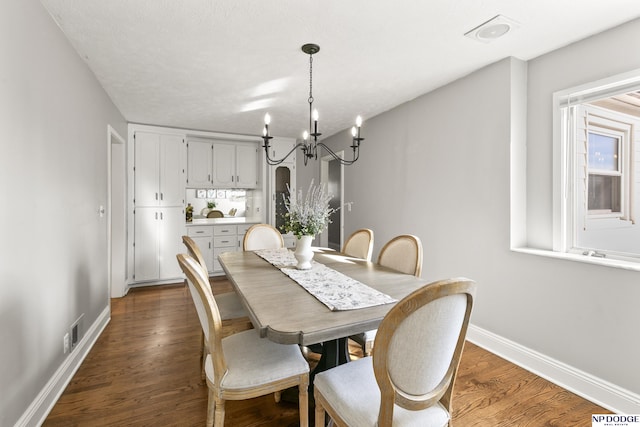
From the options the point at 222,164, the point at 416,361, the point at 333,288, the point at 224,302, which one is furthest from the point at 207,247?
the point at 416,361

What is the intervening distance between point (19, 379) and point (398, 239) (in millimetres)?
2398

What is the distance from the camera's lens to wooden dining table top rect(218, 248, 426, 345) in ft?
3.90

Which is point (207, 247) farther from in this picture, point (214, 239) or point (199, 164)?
point (199, 164)

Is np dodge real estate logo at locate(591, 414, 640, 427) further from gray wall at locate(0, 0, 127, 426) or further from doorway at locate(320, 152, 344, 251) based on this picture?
doorway at locate(320, 152, 344, 251)

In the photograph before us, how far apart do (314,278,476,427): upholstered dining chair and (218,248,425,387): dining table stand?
0.78 ft

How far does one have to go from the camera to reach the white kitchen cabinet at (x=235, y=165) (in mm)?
5113

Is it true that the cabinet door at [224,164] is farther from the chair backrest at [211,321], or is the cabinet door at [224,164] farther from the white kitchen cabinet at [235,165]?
the chair backrest at [211,321]

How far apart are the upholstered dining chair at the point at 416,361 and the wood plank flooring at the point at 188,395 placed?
768mm

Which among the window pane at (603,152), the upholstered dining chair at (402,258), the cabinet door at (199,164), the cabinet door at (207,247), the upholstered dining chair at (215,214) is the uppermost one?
the cabinet door at (199,164)

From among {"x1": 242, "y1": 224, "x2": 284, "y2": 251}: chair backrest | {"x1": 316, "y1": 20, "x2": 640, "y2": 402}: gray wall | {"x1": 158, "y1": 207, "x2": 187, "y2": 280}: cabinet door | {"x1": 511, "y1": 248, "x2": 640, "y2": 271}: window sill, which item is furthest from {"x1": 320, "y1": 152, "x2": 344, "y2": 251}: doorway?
{"x1": 511, "y1": 248, "x2": 640, "y2": 271}: window sill

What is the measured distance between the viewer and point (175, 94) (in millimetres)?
3184

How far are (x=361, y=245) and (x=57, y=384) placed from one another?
238cm

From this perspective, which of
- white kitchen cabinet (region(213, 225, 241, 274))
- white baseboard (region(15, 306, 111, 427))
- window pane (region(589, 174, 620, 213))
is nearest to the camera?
white baseboard (region(15, 306, 111, 427))

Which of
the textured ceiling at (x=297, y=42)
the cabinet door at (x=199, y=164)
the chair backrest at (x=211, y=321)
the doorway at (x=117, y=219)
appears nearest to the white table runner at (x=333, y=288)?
the chair backrest at (x=211, y=321)
